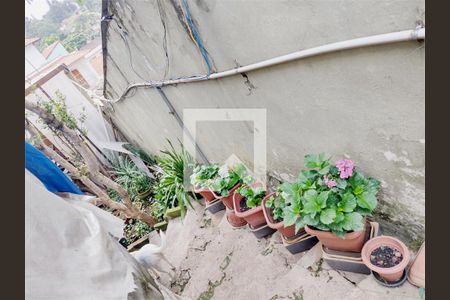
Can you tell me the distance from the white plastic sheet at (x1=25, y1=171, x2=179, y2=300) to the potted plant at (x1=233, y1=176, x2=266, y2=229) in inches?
45.0

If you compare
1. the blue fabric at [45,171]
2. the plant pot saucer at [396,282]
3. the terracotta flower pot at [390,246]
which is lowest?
the plant pot saucer at [396,282]

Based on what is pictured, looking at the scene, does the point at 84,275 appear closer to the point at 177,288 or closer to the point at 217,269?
the point at 217,269

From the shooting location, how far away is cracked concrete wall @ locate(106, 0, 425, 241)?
135 cm

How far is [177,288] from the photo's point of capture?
10.1ft

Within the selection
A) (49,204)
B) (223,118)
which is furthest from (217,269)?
(49,204)

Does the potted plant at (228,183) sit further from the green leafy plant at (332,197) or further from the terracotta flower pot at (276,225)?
the green leafy plant at (332,197)

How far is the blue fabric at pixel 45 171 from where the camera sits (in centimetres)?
185

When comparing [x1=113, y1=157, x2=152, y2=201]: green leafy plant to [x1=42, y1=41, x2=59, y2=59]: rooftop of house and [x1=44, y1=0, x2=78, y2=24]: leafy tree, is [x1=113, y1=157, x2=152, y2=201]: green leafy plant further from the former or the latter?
[x1=42, y1=41, x2=59, y2=59]: rooftop of house

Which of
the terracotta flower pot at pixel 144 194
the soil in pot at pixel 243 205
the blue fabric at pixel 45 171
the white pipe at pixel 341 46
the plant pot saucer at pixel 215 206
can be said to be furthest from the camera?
the terracotta flower pot at pixel 144 194

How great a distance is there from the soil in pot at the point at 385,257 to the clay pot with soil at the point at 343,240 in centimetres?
11

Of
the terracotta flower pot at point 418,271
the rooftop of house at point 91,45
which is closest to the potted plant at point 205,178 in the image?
the terracotta flower pot at point 418,271

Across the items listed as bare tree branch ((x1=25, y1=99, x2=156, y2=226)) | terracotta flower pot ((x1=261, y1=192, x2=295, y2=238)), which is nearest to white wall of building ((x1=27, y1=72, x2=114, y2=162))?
bare tree branch ((x1=25, y1=99, x2=156, y2=226))

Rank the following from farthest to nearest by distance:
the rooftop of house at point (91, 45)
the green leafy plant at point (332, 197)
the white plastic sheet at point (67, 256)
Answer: the rooftop of house at point (91, 45) < the green leafy plant at point (332, 197) < the white plastic sheet at point (67, 256)

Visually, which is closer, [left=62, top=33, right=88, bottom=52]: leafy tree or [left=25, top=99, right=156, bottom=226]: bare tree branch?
[left=25, top=99, right=156, bottom=226]: bare tree branch
